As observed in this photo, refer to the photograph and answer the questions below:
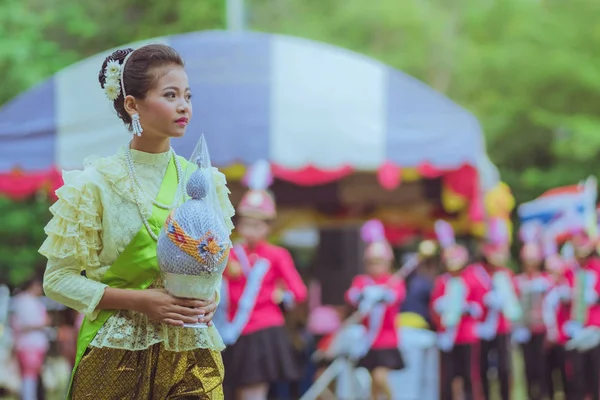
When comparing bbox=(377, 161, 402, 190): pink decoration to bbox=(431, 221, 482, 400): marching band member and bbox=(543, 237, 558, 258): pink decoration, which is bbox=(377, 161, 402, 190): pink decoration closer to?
bbox=(431, 221, 482, 400): marching band member

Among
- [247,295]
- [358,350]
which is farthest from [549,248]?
[247,295]

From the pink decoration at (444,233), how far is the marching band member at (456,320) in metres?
0.44

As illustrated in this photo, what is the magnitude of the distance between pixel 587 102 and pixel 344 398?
13.1 meters

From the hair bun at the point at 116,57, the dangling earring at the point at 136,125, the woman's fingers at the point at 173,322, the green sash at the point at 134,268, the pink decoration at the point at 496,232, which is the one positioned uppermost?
the pink decoration at the point at 496,232

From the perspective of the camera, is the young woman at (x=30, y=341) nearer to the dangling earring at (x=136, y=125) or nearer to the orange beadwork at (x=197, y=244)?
the dangling earring at (x=136, y=125)

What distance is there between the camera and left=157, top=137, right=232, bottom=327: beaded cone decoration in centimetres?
329

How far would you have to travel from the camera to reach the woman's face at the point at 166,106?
348cm

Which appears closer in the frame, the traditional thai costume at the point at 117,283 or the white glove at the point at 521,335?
the traditional thai costume at the point at 117,283

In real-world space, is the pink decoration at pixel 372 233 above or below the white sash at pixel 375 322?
above

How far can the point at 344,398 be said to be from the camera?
11078 mm

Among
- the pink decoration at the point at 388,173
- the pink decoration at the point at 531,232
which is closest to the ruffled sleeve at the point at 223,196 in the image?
the pink decoration at the point at 388,173

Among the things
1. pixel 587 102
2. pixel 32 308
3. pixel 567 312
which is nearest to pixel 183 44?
pixel 32 308

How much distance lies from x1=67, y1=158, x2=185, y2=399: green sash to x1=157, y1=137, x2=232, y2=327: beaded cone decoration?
0.08 m

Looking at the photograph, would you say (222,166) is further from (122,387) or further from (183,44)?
(122,387)
